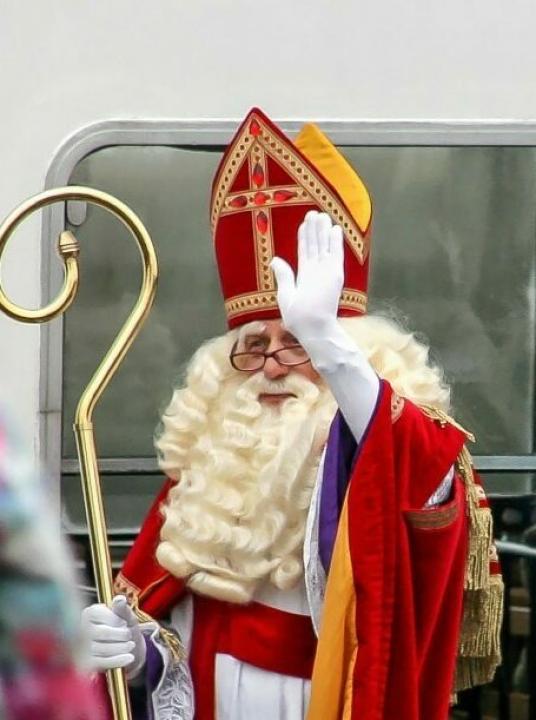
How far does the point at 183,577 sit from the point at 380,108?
98 cm

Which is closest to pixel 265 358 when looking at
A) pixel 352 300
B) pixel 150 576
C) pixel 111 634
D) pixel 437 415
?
pixel 352 300

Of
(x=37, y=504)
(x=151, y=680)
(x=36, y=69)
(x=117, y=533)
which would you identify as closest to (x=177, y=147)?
(x=36, y=69)

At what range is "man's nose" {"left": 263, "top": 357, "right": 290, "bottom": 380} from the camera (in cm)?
251

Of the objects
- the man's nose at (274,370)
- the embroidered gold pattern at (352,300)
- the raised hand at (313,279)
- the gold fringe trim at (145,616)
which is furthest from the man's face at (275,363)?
the gold fringe trim at (145,616)

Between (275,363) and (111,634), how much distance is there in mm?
554

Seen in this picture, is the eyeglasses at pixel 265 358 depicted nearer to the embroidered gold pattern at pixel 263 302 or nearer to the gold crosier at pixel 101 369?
the embroidered gold pattern at pixel 263 302

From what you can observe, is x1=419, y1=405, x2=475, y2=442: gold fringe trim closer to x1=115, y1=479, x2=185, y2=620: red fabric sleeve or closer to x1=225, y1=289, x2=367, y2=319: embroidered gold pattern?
x1=225, y1=289, x2=367, y2=319: embroidered gold pattern

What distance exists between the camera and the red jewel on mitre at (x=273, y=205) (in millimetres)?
2492

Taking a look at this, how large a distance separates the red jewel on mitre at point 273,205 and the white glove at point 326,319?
21 centimetres

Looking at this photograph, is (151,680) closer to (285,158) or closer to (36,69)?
(285,158)

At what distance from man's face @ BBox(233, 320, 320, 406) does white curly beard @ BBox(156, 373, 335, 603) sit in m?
0.01

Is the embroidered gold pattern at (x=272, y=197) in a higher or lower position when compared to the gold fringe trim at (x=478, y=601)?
higher

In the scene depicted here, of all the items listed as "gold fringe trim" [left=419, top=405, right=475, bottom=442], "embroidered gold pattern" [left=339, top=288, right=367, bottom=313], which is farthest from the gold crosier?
"gold fringe trim" [left=419, top=405, right=475, bottom=442]

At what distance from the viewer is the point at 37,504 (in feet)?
2.04
